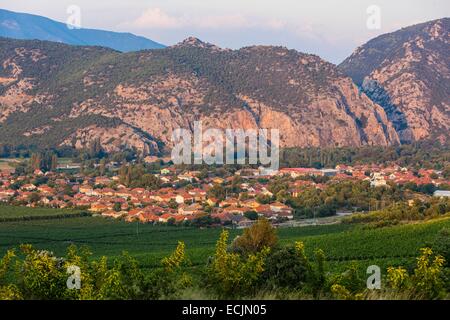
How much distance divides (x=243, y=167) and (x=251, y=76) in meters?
A: 49.5

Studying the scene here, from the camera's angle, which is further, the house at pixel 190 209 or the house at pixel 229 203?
the house at pixel 229 203

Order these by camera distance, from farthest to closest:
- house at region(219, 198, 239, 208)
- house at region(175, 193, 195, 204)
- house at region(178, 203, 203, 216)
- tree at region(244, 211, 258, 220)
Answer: house at region(175, 193, 195, 204)
house at region(219, 198, 239, 208)
house at region(178, 203, 203, 216)
tree at region(244, 211, 258, 220)

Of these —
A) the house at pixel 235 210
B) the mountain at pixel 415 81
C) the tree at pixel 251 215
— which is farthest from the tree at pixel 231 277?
the mountain at pixel 415 81

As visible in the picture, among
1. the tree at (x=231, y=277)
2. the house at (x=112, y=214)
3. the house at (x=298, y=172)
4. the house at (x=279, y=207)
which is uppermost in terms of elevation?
the tree at (x=231, y=277)

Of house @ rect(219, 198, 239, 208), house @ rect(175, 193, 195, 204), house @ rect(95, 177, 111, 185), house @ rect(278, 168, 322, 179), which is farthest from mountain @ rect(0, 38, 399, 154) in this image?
house @ rect(219, 198, 239, 208)

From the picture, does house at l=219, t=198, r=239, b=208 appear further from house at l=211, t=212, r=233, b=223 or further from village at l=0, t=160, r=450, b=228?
house at l=211, t=212, r=233, b=223

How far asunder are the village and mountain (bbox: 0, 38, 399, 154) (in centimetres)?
3001

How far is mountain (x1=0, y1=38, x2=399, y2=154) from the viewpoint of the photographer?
11138 centimetres

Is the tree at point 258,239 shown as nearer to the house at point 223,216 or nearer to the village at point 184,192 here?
the village at point 184,192

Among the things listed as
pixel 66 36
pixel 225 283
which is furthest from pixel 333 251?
pixel 66 36

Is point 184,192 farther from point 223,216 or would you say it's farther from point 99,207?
point 223,216

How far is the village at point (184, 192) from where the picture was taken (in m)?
50.2

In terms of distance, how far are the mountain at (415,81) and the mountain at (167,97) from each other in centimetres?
822
